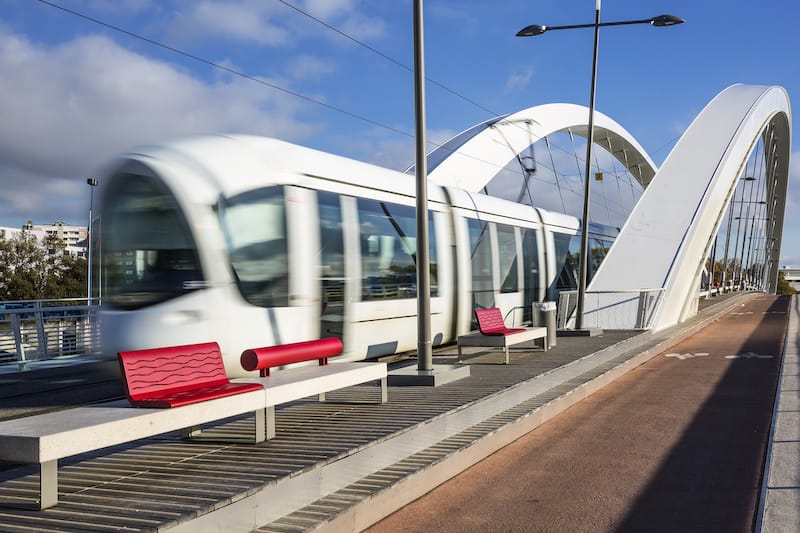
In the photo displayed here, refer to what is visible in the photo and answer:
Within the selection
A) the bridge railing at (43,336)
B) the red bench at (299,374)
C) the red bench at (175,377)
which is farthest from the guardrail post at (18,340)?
the red bench at (175,377)

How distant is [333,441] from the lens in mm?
5867

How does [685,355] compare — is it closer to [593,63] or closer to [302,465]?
[593,63]

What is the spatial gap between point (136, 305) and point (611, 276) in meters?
16.6

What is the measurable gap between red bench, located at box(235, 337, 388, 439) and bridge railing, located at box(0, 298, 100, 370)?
26.5 feet

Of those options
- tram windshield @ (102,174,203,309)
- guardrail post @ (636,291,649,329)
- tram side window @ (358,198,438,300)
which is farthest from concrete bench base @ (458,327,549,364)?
guardrail post @ (636,291,649,329)

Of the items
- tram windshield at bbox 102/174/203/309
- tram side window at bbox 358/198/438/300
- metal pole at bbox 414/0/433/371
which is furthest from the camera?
tram side window at bbox 358/198/438/300

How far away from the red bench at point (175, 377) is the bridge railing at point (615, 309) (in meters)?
14.8

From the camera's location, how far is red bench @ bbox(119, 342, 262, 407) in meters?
5.18

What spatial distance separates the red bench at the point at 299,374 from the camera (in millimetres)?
6203

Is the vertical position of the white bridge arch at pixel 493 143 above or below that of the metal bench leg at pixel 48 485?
above

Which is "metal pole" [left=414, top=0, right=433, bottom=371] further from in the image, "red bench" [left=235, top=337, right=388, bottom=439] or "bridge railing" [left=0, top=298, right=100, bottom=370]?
"bridge railing" [left=0, top=298, right=100, bottom=370]

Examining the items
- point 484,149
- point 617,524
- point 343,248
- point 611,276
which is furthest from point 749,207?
point 617,524

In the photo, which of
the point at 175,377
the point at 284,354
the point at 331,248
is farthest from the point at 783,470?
the point at 331,248

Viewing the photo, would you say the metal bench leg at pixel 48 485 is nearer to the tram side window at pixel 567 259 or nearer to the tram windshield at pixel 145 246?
the tram windshield at pixel 145 246
